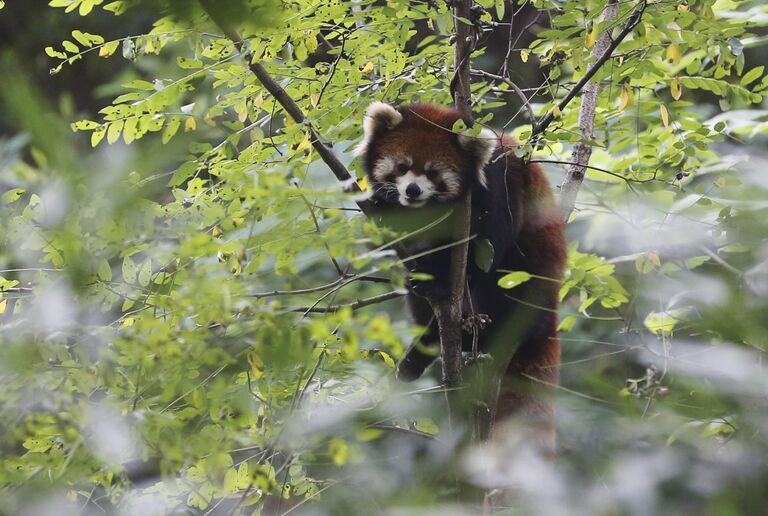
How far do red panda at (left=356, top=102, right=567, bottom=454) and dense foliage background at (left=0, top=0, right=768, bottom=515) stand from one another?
0.81 feet

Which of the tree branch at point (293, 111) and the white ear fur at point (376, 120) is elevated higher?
the tree branch at point (293, 111)

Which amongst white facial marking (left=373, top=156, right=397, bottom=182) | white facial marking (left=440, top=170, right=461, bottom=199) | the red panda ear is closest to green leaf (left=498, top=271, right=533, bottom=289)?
the red panda ear

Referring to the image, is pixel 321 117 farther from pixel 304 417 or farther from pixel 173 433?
pixel 173 433

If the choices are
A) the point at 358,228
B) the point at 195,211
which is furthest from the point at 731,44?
the point at 195,211

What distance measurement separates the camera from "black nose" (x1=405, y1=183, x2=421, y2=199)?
3.15 metres

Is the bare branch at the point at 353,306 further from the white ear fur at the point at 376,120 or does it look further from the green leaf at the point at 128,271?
the white ear fur at the point at 376,120

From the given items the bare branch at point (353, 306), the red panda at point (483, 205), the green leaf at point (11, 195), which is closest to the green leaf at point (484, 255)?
the red panda at point (483, 205)

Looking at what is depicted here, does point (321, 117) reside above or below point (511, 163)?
above

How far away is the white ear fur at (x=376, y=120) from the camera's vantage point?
120 inches

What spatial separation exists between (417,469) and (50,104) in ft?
2.28

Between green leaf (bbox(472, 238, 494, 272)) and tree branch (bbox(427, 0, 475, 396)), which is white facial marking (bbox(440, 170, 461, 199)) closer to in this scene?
green leaf (bbox(472, 238, 494, 272))

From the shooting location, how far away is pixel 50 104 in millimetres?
699

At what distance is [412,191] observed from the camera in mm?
3168

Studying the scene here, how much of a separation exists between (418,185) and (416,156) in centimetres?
14
